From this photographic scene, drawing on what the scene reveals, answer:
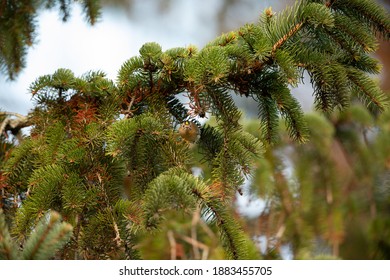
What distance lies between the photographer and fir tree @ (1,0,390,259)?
3.32 feet

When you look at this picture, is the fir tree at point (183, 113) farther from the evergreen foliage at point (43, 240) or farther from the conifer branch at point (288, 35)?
the evergreen foliage at point (43, 240)

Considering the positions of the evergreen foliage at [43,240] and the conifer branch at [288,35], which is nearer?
Answer: the evergreen foliage at [43,240]

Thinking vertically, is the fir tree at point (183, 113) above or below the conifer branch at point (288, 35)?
below

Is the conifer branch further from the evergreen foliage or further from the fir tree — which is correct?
the evergreen foliage

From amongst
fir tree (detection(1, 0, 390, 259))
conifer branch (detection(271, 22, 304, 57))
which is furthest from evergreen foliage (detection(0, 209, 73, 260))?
conifer branch (detection(271, 22, 304, 57))

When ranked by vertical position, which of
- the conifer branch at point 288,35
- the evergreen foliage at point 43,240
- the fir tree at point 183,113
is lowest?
the evergreen foliage at point 43,240

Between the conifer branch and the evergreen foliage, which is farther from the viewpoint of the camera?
Answer: the conifer branch

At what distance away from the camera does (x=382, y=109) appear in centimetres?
107

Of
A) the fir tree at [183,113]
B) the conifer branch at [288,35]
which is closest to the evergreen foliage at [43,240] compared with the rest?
the fir tree at [183,113]

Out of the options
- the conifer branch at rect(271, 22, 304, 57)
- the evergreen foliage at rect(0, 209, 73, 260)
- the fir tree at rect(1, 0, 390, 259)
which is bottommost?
the evergreen foliage at rect(0, 209, 73, 260)

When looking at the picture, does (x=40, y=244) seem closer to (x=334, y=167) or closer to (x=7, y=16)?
(x=7, y=16)

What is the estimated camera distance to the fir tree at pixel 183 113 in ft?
3.32

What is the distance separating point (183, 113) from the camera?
116 centimetres
